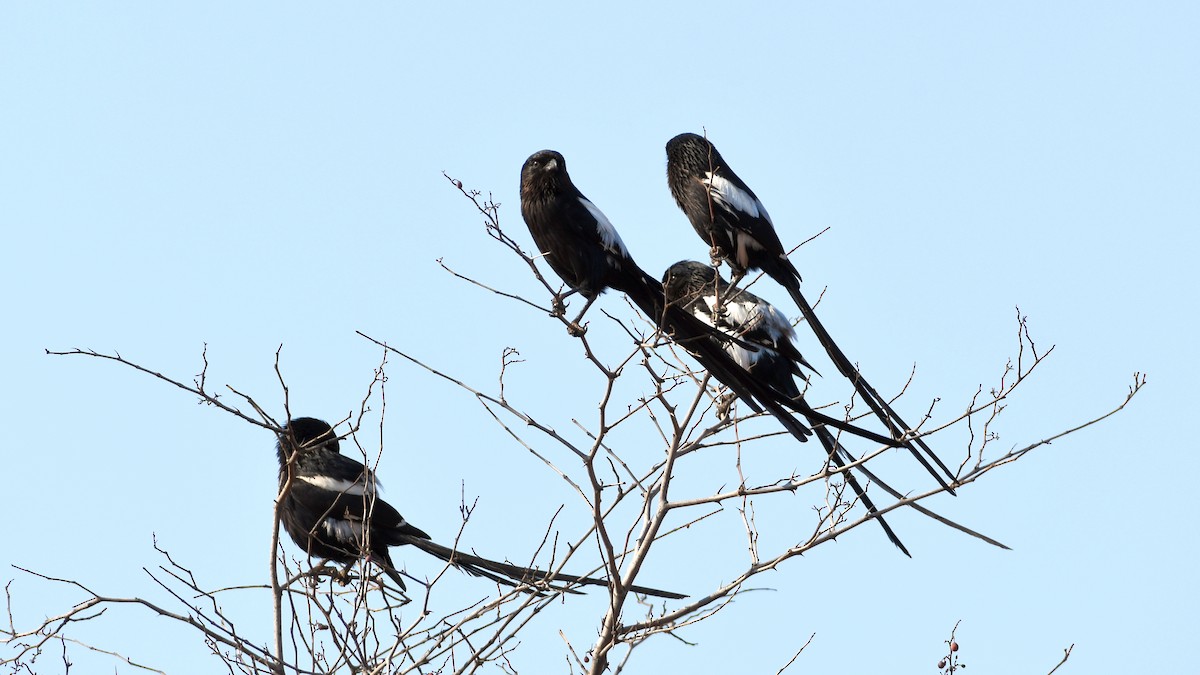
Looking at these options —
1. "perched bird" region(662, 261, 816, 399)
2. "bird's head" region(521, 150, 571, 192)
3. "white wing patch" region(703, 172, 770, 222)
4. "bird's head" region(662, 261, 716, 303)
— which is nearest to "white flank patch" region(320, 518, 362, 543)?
"bird's head" region(521, 150, 571, 192)

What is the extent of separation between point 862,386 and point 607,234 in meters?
1.09

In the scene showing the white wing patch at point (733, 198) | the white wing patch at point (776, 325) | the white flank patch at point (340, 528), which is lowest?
the white flank patch at point (340, 528)

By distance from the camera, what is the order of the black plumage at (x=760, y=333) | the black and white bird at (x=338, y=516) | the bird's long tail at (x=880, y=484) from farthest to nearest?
1. the black plumage at (x=760, y=333)
2. the black and white bird at (x=338, y=516)
3. the bird's long tail at (x=880, y=484)

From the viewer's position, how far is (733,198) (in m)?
6.12

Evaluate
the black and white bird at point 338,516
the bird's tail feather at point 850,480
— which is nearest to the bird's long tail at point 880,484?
the bird's tail feather at point 850,480

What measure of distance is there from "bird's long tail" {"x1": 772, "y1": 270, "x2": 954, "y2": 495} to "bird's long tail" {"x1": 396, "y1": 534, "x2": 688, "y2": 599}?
2.69 feet

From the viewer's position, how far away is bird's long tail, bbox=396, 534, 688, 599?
4070 mm

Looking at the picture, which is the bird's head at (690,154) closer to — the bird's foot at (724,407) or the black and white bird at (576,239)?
the black and white bird at (576,239)

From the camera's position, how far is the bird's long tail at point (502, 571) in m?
4.07

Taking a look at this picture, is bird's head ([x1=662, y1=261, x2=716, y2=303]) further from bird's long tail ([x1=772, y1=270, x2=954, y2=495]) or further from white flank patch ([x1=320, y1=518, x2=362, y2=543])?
white flank patch ([x1=320, y1=518, x2=362, y2=543])

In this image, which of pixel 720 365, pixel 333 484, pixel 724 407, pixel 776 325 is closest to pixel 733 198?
pixel 776 325

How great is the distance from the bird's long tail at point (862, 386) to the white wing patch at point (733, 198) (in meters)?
0.35

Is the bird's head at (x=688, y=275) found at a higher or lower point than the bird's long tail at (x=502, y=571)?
higher

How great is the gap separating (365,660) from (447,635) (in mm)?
234
